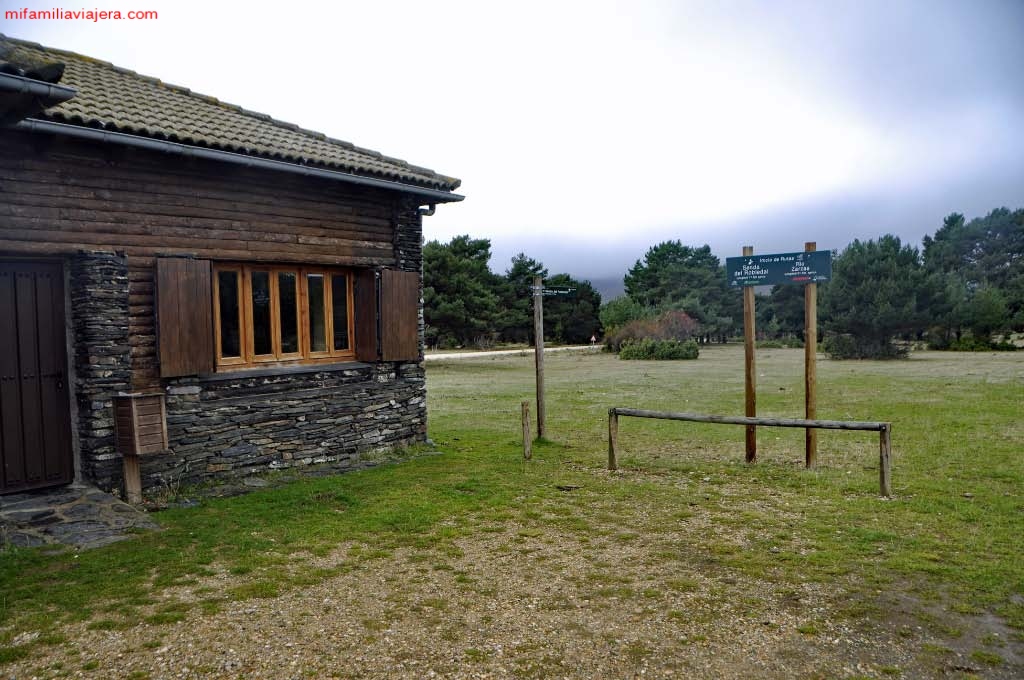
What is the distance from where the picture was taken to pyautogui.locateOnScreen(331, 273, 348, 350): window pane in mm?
9617

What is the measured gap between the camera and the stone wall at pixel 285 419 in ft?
25.6

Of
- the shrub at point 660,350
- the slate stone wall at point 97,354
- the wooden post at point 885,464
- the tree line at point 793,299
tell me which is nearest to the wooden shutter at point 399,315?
the slate stone wall at point 97,354

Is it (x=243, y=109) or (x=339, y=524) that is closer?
(x=339, y=524)

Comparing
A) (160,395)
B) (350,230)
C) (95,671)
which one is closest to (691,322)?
(350,230)

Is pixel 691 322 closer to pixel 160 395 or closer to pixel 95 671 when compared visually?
pixel 160 395

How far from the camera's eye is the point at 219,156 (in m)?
7.60

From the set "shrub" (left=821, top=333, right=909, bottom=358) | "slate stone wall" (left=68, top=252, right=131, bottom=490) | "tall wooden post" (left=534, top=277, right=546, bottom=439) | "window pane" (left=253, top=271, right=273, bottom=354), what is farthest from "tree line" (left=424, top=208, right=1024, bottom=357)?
"slate stone wall" (left=68, top=252, right=131, bottom=490)

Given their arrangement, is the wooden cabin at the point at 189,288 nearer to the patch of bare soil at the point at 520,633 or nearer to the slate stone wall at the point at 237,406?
the slate stone wall at the point at 237,406

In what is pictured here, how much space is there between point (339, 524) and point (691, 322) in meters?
38.2

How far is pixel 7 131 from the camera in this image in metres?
6.45

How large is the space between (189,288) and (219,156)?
153cm

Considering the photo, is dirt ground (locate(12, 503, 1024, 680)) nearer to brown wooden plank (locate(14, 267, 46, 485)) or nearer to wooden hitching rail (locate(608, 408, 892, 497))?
wooden hitching rail (locate(608, 408, 892, 497))

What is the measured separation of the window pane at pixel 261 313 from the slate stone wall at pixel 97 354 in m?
→ 1.67

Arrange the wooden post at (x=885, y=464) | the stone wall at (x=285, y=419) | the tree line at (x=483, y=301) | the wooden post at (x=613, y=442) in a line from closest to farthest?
1. the wooden post at (x=885, y=464)
2. the stone wall at (x=285, y=419)
3. the wooden post at (x=613, y=442)
4. the tree line at (x=483, y=301)
